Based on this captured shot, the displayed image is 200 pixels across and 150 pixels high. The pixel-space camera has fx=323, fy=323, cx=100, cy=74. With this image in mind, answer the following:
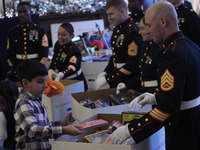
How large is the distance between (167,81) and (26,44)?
2809 millimetres

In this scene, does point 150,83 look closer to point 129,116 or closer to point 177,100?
point 129,116

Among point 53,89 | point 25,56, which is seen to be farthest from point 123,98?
point 25,56

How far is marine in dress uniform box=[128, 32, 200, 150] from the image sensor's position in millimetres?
1541

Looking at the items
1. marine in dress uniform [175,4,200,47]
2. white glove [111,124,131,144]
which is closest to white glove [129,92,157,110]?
white glove [111,124,131,144]

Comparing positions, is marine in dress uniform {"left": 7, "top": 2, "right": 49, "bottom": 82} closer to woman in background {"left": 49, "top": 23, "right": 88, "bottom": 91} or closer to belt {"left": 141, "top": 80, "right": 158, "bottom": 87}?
woman in background {"left": 49, "top": 23, "right": 88, "bottom": 91}

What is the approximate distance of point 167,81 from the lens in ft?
5.08

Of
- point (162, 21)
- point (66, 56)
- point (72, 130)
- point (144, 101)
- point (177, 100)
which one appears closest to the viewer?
point (177, 100)

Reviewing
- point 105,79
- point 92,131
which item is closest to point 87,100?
point 105,79

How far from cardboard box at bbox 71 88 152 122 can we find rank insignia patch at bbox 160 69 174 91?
0.76m

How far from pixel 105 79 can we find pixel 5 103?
1081mm

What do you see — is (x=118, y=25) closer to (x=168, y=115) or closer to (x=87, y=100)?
(x=87, y=100)

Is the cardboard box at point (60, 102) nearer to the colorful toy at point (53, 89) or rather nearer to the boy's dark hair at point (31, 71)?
the colorful toy at point (53, 89)

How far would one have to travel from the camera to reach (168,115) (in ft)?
5.14

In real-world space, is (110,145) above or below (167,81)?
below
